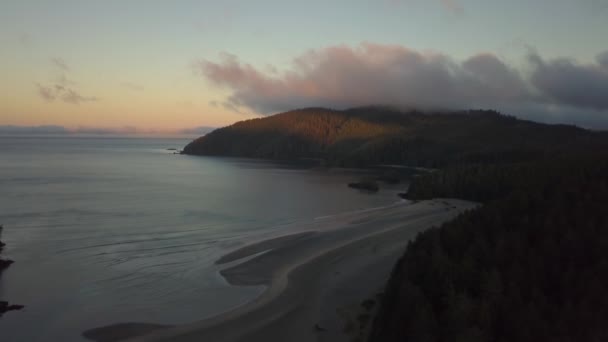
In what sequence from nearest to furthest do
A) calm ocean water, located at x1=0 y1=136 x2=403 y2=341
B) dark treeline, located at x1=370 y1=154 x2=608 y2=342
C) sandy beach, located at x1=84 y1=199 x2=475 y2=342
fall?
dark treeline, located at x1=370 y1=154 x2=608 y2=342 < sandy beach, located at x1=84 y1=199 x2=475 y2=342 < calm ocean water, located at x1=0 y1=136 x2=403 y2=341

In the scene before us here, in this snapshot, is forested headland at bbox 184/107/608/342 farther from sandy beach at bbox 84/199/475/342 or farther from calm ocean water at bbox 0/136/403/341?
calm ocean water at bbox 0/136/403/341

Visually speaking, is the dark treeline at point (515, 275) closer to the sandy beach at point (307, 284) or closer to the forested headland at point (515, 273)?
the forested headland at point (515, 273)

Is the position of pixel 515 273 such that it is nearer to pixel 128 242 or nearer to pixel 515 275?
pixel 515 275

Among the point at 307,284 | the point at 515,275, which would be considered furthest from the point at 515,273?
the point at 307,284

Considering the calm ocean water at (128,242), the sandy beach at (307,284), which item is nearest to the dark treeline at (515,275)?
the sandy beach at (307,284)

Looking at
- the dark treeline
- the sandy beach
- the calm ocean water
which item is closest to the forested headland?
the dark treeline

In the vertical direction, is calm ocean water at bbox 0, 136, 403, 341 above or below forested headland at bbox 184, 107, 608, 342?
below

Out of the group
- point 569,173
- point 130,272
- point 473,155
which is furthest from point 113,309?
point 473,155
